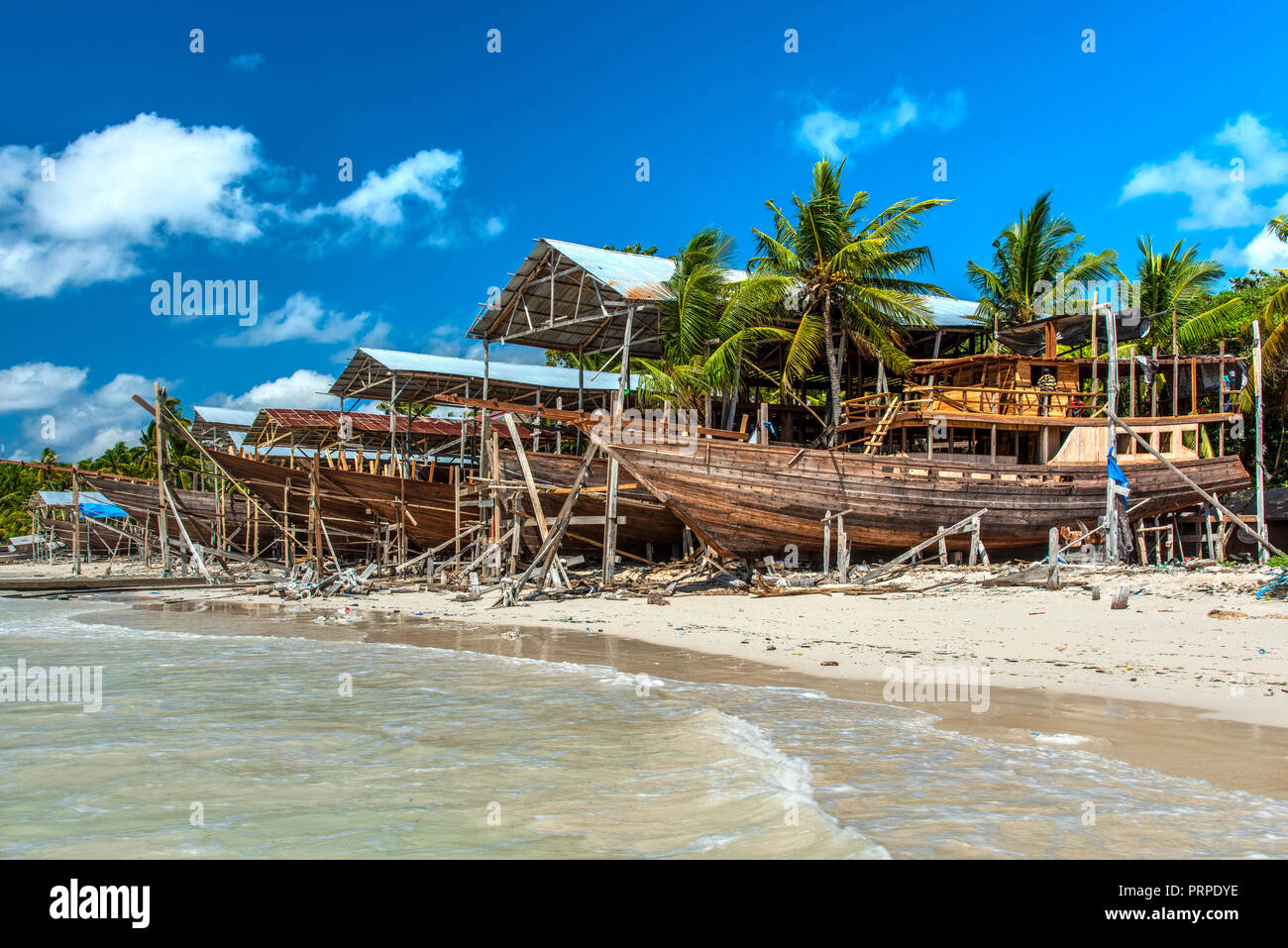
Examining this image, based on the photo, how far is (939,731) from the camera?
21.7 ft

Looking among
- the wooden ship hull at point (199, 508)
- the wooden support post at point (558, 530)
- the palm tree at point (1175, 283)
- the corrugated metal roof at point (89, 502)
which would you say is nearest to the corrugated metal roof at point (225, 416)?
the wooden ship hull at point (199, 508)

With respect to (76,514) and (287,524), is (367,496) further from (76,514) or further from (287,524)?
(76,514)

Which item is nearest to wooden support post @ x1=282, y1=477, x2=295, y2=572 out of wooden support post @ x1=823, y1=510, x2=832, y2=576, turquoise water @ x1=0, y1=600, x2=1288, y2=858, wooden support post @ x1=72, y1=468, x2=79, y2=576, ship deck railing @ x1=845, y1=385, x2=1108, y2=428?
wooden support post @ x1=72, y1=468, x2=79, y2=576

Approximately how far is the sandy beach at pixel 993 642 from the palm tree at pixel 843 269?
8742 mm

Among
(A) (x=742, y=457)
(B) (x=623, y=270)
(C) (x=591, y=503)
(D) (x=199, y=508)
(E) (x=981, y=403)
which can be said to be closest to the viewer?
(A) (x=742, y=457)

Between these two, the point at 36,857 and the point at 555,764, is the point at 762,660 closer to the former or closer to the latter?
the point at 555,764

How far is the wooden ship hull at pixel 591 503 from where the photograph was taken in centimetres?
2125

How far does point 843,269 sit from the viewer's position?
23422 mm

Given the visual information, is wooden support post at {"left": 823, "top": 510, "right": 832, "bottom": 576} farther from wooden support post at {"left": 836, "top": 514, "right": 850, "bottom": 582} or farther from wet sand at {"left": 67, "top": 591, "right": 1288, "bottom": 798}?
wet sand at {"left": 67, "top": 591, "right": 1288, "bottom": 798}

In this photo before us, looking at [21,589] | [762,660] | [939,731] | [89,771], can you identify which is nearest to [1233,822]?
[939,731]

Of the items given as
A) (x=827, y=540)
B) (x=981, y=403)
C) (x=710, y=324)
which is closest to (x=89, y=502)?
(x=710, y=324)

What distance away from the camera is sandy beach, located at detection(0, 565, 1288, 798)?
6.39 metres

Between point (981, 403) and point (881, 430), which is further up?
point (981, 403)

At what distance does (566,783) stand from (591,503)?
51.8 feet
